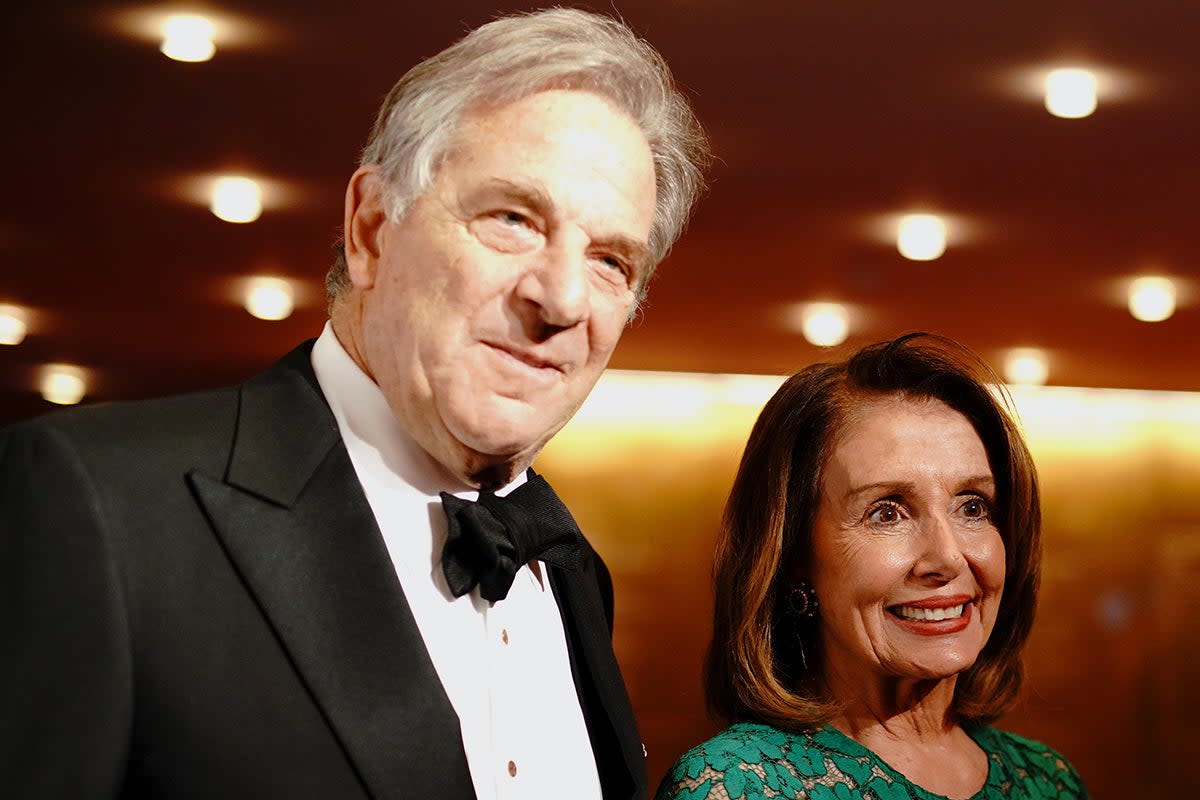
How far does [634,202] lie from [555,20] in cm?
23

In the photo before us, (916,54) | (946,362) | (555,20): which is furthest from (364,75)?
(555,20)

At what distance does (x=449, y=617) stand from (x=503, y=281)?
0.38m

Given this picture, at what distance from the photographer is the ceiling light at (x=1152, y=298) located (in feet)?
22.5

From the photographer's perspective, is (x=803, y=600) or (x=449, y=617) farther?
(x=803, y=600)

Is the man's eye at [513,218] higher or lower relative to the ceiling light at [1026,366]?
lower

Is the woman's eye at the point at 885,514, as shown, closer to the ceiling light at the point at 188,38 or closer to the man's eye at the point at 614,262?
the man's eye at the point at 614,262

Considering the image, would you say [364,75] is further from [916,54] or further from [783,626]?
[783,626]

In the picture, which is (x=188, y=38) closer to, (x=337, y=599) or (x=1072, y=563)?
(x=337, y=599)

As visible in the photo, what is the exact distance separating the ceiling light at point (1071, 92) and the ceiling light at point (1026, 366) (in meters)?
3.85

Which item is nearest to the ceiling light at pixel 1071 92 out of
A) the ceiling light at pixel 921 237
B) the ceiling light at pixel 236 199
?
the ceiling light at pixel 921 237

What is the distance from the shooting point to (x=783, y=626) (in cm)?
229

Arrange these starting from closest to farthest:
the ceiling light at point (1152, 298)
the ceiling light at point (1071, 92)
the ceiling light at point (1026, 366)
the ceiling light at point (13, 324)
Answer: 1. the ceiling light at point (1071, 92)
2. the ceiling light at point (1152, 298)
3. the ceiling light at point (13, 324)
4. the ceiling light at point (1026, 366)

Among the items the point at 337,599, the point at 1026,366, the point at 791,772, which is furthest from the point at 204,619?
the point at 1026,366

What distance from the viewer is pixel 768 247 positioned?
6434 mm
